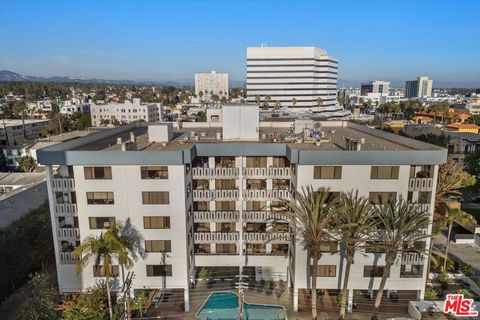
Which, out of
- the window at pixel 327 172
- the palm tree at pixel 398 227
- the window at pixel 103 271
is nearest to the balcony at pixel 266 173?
the window at pixel 327 172

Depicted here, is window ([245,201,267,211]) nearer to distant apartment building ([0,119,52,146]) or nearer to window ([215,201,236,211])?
window ([215,201,236,211])

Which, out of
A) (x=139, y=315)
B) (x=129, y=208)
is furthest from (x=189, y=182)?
(x=139, y=315)

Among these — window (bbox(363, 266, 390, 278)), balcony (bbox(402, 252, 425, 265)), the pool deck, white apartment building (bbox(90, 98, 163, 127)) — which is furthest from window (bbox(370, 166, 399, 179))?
white apartment building (bbox(90, 98, 163, 127))

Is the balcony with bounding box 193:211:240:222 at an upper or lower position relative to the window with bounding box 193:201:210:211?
lower

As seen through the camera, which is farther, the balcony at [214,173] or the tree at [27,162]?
the tree at [27,162]

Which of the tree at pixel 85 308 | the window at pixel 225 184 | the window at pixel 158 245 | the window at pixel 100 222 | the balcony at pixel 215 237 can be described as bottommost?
the tree at pixel 85 308

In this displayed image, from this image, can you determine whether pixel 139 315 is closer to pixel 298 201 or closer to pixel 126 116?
pixel 298 201

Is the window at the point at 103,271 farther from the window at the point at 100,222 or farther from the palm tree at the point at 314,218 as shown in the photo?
the palm tree at the point at 314,218
